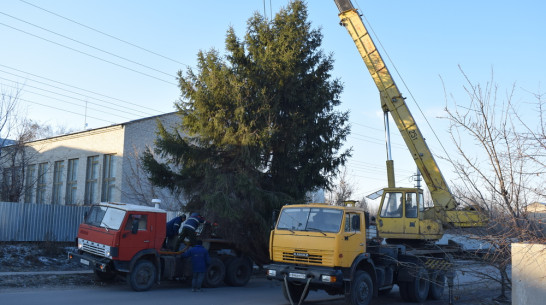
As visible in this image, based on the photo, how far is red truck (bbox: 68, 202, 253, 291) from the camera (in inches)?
551

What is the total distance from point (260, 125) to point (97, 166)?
58.1ft

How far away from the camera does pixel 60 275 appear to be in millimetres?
15836

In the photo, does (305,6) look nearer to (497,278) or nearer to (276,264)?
(276,264)

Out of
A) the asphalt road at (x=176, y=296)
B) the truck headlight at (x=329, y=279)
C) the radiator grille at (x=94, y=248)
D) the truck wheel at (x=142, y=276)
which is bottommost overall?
the asphalt road at (x=176, y=296)

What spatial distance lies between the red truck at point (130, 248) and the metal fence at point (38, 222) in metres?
7.14

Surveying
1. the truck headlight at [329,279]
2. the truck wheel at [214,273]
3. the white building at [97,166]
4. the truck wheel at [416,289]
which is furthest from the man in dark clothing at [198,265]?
the white building at [97,166]

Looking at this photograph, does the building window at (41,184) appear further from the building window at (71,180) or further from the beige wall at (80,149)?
the building window at (71,180)

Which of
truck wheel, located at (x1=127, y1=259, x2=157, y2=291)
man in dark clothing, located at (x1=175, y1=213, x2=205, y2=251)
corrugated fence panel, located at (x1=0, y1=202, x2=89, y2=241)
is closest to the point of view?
truck wheel, located at (x1=127, y1=259, x2=157, y2=291)

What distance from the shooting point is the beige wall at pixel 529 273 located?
7016 millimetres

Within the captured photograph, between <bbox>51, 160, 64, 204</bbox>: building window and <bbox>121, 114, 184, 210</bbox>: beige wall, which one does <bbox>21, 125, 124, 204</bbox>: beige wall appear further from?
<bbox>121, 114, 184, 210</bbox>: beige wall

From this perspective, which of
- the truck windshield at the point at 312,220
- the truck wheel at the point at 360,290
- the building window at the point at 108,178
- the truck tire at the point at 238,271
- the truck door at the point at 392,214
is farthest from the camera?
the building window at the point at 108,178

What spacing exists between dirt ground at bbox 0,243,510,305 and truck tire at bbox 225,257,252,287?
343 centimetres

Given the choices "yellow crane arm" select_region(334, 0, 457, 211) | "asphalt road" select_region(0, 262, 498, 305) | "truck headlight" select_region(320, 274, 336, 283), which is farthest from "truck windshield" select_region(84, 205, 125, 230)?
"yellow crane arm" select_region(334, 0, 457, 211)

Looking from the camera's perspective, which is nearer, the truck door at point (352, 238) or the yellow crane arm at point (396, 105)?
the truck door at point (352, 238)
